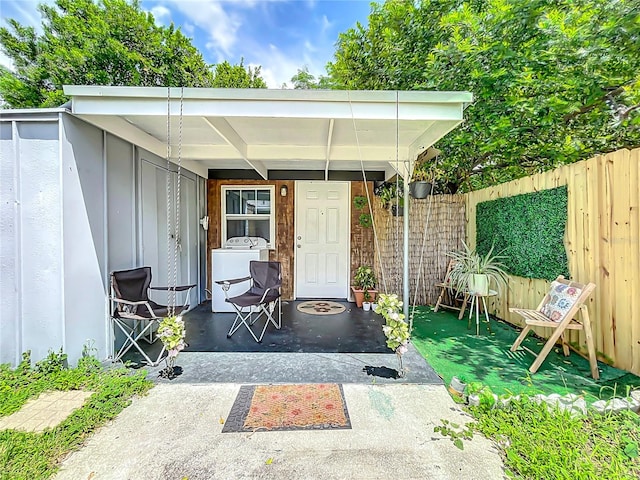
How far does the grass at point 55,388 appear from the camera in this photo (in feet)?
5.67

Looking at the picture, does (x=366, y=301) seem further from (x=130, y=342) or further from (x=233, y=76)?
(x=233, y=76)

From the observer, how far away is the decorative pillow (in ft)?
9.48

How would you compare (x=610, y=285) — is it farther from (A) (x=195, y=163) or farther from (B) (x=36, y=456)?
(A) (x=195, y=163)

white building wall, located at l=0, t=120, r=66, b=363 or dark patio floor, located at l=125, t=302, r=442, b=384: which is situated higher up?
white building wall, located at l=0, t=120, r=66, b=363

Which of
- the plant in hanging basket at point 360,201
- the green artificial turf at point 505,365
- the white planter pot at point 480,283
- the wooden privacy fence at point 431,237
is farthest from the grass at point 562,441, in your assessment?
the plant in hanging basket at point 360,201

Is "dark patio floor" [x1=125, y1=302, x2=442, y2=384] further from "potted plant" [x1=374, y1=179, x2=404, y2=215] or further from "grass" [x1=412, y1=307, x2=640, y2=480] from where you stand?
"potted plant" [x1=374, y1=179, x2=404, y2=215]

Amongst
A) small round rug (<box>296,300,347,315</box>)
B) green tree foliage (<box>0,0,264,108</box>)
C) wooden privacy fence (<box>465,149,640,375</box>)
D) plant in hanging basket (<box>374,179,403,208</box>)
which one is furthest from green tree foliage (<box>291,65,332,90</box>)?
wooden privacy fence (<box>465,149,640,375</box>)

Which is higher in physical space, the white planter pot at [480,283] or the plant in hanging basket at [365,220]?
the plant in hanging basket at [365,220]

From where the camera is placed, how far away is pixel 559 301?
3.01m

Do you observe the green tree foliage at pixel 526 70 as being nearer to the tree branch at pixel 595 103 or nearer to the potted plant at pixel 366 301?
the tree branch at pixel 595 103

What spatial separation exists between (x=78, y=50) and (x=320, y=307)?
966 centimetres

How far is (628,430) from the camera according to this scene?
1968 millimetres

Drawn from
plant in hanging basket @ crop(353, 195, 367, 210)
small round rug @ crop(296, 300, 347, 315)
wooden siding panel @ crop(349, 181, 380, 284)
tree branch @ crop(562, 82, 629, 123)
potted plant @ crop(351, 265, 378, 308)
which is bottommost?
small round rug @ crop(296, 300, 347, 315)

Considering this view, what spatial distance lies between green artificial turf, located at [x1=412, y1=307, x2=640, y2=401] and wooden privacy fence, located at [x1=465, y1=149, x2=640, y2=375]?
26 centimetres
